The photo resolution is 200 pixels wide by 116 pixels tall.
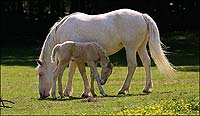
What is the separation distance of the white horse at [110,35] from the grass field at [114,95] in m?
0.71

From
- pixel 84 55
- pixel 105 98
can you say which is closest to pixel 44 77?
pixel 84 55

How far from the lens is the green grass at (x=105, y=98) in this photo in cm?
1211

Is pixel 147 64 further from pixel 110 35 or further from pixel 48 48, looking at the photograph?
pixel 48 48

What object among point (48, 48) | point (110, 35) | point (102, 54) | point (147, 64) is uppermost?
point (110, 35)

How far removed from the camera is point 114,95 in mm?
15414

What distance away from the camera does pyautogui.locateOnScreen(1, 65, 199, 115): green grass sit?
39.7ft

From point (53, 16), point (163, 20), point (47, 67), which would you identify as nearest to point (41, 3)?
point (53, 16)

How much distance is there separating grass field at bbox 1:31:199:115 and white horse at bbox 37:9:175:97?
71cm

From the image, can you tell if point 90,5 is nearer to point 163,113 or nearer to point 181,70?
point 181,70

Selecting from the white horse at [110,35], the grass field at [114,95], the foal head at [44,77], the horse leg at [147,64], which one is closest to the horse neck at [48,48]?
the white horse at [110,35]

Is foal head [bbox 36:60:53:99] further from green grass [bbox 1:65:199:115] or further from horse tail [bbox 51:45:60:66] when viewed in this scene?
horse tail [bbox 51:45:60:66]

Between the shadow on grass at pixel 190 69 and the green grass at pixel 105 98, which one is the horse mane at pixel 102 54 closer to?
the green grass at pixel 105 98

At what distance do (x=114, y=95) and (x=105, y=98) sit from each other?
4.77 feet

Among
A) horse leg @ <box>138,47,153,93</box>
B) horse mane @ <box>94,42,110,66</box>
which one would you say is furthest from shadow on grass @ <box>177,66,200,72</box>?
horse mane @ <box>94,42,110,66</box>
